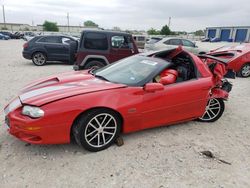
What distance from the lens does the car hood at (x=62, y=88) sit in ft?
9.50

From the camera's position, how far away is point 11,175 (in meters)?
2.58

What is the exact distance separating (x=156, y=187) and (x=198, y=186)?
484 millimetres

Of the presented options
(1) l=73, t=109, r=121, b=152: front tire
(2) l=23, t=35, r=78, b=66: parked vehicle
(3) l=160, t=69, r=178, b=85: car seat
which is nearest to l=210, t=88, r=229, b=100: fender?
(3) l=160, t=69, r=178, b=85: car seat

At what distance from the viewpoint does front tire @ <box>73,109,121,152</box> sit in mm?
2883

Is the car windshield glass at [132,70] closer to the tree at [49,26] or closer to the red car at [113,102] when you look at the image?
the red car at [113,102]

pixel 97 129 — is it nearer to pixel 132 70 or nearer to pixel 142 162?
pixel 142 162

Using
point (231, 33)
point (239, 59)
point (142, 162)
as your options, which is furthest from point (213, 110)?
point (231, 33)

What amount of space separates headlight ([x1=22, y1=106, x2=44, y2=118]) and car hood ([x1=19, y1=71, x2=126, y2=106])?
0.22 feet

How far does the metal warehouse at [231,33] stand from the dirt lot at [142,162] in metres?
54.0

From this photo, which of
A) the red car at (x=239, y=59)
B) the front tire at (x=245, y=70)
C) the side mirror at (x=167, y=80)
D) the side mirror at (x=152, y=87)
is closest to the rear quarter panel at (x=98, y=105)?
the side mirror at (x=152, y=87)

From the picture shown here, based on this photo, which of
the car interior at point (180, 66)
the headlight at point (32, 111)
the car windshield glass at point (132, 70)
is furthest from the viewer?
the car interior at point (180, 66)

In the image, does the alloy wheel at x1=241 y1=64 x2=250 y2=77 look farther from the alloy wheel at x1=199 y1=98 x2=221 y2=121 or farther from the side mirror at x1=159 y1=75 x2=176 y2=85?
the side mirror at x1=159 y1=75 x2=176 y2=85

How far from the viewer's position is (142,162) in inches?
114

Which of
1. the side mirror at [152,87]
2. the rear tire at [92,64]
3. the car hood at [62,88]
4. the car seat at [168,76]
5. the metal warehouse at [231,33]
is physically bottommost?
the rear tire at [92,64]
